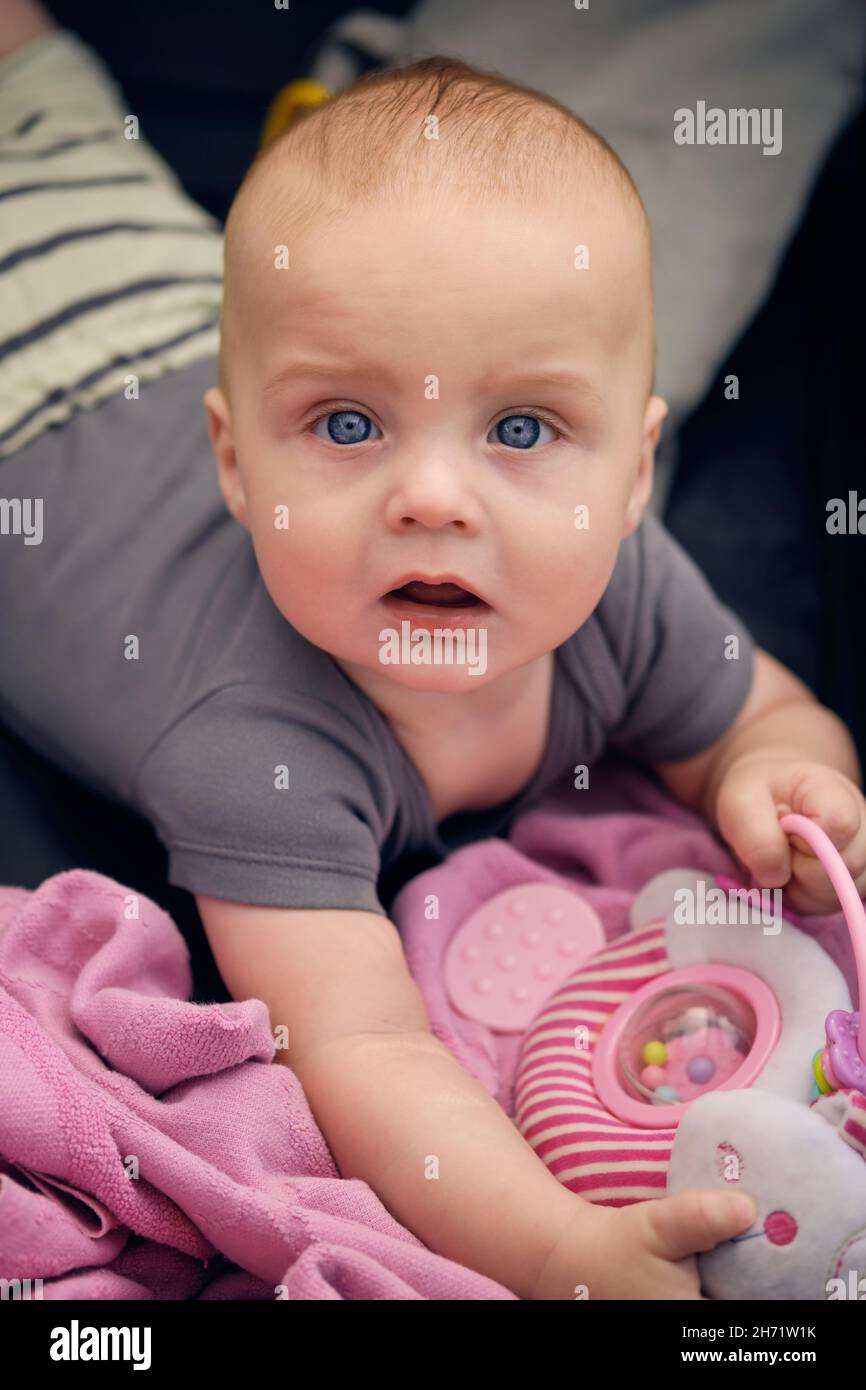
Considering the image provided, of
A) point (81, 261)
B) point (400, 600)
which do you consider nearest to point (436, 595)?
point (400, 600)

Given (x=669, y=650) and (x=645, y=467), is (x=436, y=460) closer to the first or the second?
(x=645, y=467)

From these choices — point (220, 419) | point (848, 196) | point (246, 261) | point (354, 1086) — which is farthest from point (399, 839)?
point (848, 196)

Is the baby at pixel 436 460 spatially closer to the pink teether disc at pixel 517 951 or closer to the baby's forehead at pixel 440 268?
the baby's forehead at pixel 440 268

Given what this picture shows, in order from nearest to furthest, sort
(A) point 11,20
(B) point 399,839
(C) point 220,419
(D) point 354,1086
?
(D) point 354,1086
(C) point 220,419
(B) point 399,839
(A) point 11,20

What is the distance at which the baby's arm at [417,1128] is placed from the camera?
0.81 metres

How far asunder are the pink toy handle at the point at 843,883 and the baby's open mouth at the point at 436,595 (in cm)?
29

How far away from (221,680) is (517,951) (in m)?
0.33

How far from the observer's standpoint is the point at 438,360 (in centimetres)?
88

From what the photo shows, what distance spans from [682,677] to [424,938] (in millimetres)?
336

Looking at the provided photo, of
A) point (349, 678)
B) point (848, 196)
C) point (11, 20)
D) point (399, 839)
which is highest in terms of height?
point (11, 20)

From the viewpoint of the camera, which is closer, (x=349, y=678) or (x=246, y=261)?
(x=246, y=261)

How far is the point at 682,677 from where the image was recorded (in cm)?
125

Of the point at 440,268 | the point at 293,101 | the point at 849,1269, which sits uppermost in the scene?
the point at 293,101
